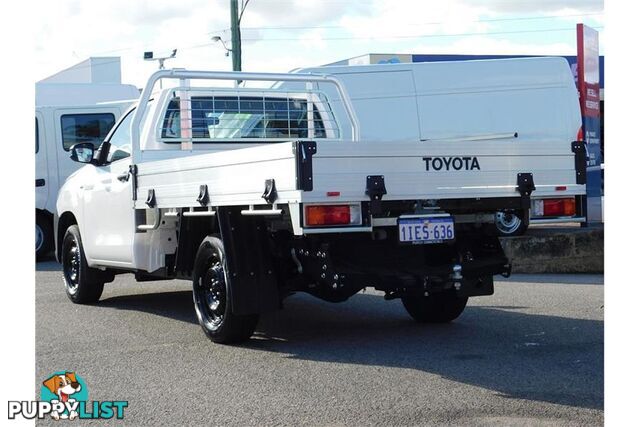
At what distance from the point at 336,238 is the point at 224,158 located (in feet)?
3.21

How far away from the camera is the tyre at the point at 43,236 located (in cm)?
1584

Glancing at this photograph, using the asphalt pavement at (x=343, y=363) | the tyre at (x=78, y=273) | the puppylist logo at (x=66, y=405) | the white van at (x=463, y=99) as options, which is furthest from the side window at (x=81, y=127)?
the puppylist logo at (x=66, y=405)

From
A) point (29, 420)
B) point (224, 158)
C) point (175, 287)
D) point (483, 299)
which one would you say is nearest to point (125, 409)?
point (29, 420)

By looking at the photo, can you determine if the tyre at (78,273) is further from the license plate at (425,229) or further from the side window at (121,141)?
the license plate at (425,229)

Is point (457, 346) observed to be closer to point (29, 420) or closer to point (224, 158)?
point (224, 158)

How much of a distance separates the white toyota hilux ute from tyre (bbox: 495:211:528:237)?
0.28 feet

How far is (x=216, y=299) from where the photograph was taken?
764cm

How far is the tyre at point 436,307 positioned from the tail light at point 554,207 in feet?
4.21

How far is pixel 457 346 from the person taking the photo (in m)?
7.46

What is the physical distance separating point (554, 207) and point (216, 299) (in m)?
Result: 2.65

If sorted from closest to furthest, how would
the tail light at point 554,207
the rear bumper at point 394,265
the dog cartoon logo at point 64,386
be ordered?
the dog cartoon logo at point 64,386
the rear bumper at point 394,265
the tail light at point 554,207

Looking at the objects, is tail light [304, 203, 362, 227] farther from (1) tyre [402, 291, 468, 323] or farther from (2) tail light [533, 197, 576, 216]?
(1) tyre [402, 291, 468, 323]

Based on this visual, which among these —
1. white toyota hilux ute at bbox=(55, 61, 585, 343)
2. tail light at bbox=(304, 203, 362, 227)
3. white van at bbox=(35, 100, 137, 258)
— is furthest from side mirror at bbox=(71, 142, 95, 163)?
white van at bbox=(35, 100, 137, 258)

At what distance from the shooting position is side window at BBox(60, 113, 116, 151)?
16000 millimetres
